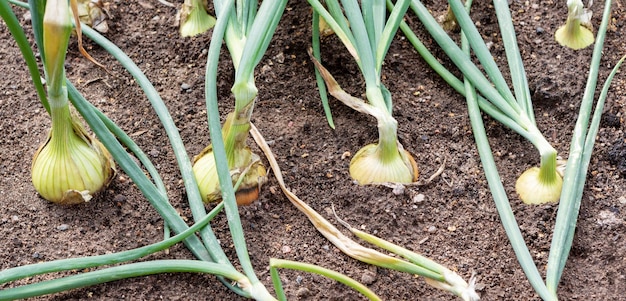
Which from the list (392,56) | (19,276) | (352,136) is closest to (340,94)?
(352,136)

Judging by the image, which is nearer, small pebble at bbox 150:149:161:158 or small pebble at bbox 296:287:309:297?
small pebble at bbox 296:287:309:297

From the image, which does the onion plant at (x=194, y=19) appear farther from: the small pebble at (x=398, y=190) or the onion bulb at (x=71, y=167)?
the small pebble at (x=398, y=190)

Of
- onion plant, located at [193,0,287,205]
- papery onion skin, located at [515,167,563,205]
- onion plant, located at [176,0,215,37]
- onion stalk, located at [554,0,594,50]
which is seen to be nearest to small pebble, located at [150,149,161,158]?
onion plant, located at [193,0,287,205]

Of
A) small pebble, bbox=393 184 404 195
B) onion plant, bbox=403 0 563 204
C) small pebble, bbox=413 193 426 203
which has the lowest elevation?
small pebble, bbox=393 184 404 195

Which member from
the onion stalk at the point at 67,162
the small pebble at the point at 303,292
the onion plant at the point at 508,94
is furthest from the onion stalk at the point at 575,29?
the onion stalk at the point at 67,162

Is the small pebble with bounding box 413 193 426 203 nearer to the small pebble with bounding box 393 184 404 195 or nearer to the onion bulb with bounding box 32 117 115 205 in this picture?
the small pebble with bounding box 393 184 404 195
